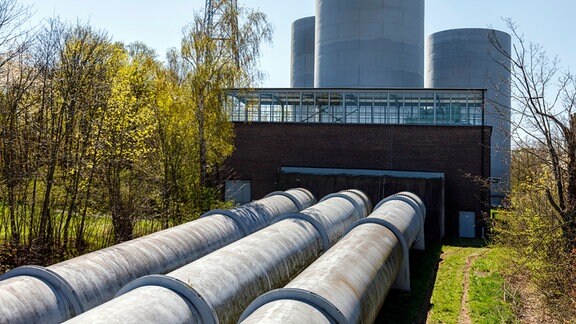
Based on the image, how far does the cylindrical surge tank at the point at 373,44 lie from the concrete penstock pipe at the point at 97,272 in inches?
813

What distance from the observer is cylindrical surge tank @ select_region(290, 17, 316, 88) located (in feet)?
143

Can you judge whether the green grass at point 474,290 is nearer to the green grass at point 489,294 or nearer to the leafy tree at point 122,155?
the green grass at point 489,294

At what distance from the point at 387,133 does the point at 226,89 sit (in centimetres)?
853

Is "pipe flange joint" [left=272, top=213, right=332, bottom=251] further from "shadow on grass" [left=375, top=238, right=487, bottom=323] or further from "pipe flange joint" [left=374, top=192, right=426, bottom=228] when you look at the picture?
"pipe flange joint" [left=374, top=192, right=426, bottom=228]

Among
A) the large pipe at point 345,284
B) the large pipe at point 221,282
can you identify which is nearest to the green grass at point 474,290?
the large pipe at point 345,284

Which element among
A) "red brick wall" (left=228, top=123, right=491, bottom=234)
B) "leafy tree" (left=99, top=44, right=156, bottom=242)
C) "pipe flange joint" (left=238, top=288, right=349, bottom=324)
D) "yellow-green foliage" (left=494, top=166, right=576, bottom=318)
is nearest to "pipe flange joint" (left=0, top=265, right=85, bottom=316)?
"pipe flange joint" (left=238, top=288, right=349, bottom=324)

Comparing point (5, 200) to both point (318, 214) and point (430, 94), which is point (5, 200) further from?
point (430, 94)

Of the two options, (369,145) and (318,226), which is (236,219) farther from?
(369,145)

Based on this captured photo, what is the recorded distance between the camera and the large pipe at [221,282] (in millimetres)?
5863

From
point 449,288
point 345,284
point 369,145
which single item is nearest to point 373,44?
point 369,145

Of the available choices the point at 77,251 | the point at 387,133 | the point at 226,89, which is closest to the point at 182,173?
the point at 226,89

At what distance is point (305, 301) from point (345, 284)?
1.20 meters

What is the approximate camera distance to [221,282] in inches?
289

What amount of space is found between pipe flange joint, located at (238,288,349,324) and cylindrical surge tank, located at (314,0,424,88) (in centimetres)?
2524
